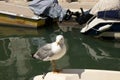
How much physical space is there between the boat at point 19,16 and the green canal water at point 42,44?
0.28 m

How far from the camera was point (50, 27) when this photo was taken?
1554cm

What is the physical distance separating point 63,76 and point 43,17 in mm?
9406

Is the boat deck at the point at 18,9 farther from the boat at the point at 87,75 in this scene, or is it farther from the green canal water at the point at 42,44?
the boat at the point at 87,75

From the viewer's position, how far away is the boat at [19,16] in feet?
49.9

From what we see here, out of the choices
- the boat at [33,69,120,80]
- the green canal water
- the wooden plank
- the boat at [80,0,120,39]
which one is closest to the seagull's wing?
the boat at [33,69,120,80]

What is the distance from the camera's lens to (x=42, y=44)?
42.2ft

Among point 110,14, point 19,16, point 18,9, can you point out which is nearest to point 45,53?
point 110,14

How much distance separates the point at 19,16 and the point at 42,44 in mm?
3021

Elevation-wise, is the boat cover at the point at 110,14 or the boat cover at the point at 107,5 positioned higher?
the boat cover at the point at 107,5

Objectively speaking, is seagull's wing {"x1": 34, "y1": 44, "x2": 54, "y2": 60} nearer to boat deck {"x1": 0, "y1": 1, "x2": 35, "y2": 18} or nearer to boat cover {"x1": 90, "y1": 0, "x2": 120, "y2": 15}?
boat cover {"x1": 90, "y1": 0, "x2": 120, "y2": 15}

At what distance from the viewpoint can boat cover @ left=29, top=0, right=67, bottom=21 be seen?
1530cm

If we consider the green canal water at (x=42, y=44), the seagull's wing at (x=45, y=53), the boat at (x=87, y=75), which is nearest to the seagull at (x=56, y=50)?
the seagull's wing at (x=45, y=53)

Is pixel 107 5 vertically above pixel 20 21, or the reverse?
pixel 107 5

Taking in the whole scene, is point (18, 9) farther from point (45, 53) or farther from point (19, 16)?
point (45, 53)
